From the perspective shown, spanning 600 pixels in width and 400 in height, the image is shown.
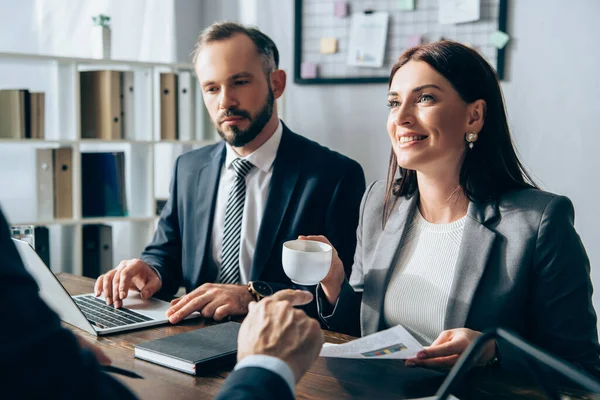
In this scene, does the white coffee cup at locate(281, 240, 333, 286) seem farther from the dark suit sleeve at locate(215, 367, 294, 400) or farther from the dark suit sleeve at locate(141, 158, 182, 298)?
the dark suit sleeve at locate(141, 158, 182, 298)

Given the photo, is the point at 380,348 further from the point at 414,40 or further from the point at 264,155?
the point at 414,40

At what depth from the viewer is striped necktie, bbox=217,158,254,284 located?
6.63ft

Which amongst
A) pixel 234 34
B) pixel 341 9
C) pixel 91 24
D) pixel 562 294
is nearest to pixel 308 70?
pixel 341 9

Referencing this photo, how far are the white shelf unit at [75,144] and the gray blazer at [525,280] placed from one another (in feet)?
6.21

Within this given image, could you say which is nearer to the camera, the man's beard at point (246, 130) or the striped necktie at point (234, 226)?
the striped necktie at point (234, 226)

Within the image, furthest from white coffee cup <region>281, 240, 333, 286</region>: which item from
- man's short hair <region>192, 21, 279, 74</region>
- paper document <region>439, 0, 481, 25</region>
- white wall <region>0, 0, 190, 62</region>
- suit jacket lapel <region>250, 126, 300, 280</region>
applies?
white wall <region>0, 0, 190, 62</region>

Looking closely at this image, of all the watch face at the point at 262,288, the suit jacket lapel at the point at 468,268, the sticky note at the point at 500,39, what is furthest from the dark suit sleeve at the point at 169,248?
the sticky note at the point at 500,39

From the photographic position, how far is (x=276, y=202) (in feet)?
6.64

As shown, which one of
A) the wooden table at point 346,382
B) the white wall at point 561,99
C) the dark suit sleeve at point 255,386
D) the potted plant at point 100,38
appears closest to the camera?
the dark suit sleeve at point 255,386

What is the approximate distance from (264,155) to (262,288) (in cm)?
63

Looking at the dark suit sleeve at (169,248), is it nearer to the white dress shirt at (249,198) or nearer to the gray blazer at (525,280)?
the white dress shirt at (249,198)

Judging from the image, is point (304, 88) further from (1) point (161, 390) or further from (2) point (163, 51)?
(1) point (161, 390)

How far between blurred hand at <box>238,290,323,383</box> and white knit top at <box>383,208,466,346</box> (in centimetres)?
66

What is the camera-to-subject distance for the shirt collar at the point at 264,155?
212cm
